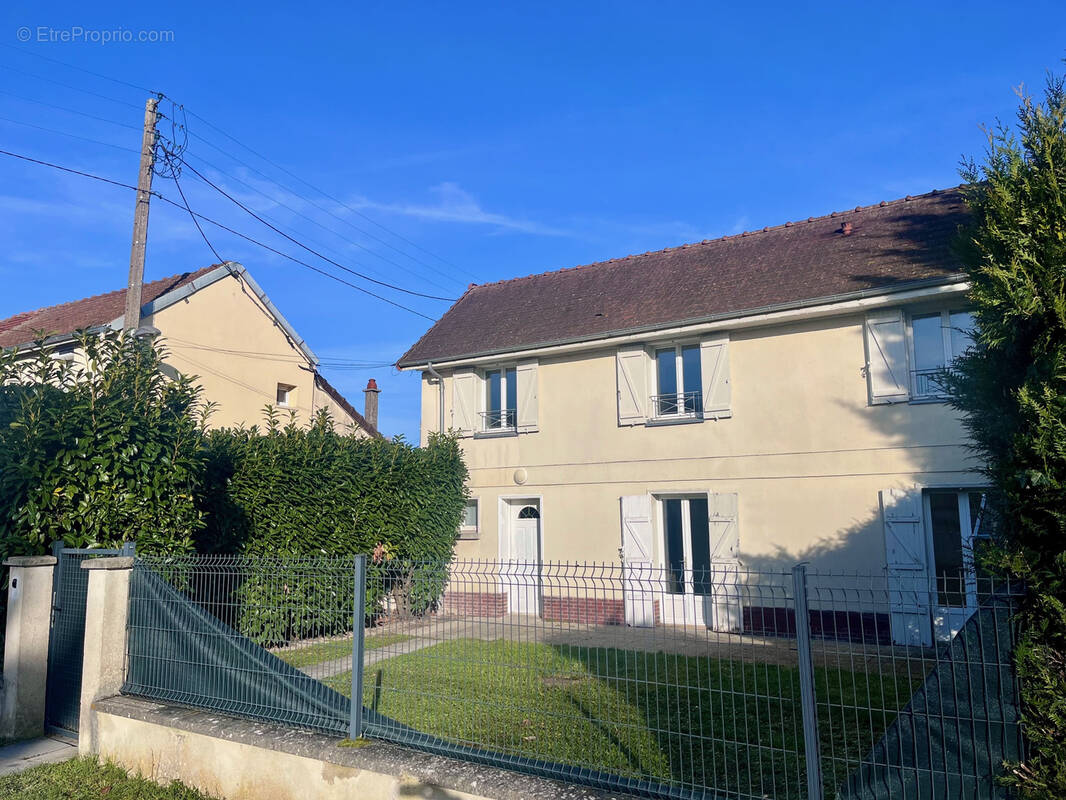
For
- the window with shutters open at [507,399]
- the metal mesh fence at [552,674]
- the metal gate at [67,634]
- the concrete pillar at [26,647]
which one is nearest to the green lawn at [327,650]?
the metal mesh fence at [552,674]

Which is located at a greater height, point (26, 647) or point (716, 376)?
point (716, 376)

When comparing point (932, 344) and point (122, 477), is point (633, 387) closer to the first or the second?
point (932, 344)

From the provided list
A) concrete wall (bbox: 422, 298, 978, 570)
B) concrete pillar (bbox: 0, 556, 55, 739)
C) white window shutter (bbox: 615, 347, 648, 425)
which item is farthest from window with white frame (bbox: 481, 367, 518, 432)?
concrete pillar (bbox: 0, 556, 55, 739)

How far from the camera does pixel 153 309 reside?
611 inches

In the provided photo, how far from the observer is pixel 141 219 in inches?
492

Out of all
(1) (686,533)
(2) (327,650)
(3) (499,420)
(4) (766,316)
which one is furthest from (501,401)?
(2) (327,650)

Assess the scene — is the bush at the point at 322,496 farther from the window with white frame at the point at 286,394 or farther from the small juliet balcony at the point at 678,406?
the window with white frame at the point at 286,394

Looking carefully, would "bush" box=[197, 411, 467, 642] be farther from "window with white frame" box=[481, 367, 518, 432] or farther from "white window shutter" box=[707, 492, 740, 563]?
"white window shutter" box=[707, 492, 740, 563]

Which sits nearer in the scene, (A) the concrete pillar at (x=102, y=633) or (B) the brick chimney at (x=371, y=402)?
(A) the concrete pillar at (x=102, y=633)

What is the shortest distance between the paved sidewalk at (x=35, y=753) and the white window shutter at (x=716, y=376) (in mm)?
9360

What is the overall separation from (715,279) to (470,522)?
6470 millimetres

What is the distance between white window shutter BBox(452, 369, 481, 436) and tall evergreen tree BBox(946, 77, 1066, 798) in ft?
37.6

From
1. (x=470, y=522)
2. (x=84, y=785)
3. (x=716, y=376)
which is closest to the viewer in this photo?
(x=84, y=785)

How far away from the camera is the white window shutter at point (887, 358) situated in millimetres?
10665
